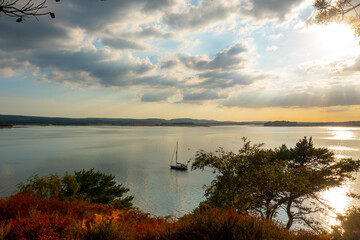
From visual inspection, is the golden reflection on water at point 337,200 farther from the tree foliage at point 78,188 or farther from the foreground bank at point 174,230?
the foreground bank at point 174,230

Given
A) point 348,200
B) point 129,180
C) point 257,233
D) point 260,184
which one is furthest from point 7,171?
point 348,200

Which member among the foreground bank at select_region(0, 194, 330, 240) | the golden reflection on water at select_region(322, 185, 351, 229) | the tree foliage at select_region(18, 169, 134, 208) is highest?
the foreground bank at select_region(0, 194, 330, 240)

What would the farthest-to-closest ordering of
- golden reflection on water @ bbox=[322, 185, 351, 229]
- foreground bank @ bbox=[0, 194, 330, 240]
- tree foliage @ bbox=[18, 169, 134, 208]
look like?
1. golden reflection on water @ bbox=[322, 185, 351, 229]
2. tree foliage @ bbox=[18, 169, 134, 208]
3. foreground bank @ bbox=[0, 194, 330, 240]

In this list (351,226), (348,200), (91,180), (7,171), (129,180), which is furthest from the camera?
(7,171)

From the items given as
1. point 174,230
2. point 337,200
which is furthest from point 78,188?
point 337,200

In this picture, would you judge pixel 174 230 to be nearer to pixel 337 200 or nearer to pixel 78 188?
pixel 78 188

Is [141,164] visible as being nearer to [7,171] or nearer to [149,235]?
[7,171]

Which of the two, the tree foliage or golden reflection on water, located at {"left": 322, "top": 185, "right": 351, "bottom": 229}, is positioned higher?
the tree foliage

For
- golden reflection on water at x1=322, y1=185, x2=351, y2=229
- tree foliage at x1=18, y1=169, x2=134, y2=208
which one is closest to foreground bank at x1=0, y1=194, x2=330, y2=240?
tree foliage at x1=18, y1=169, x2=134, y2=208

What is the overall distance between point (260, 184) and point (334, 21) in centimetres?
948

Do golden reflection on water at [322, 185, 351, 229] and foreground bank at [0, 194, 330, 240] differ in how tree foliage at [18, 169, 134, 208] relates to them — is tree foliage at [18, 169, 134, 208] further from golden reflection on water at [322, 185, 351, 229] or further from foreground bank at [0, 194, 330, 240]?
golden reflection on water at [322, 185, 351, 229]

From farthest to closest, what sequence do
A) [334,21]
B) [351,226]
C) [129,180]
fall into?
[129,180] → [351,226] → [334,21]

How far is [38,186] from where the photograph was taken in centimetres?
2161

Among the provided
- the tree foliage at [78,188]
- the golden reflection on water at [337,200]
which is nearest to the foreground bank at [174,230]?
the tree foliage at [78,188]
